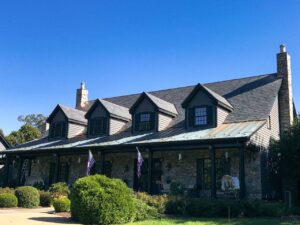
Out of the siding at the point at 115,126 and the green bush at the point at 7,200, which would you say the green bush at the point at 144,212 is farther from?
the siding at the point at 115,126

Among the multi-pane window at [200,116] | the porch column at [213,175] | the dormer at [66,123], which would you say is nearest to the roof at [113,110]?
the dormer at [66,123]

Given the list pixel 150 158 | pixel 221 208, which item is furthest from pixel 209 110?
pixel 221 208

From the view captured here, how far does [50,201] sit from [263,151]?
12.0 meters

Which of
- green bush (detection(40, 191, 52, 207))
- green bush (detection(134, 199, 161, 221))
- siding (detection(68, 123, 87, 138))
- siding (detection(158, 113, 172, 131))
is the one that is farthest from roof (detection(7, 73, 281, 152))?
green bush (detection(134, 199, 161, 221))

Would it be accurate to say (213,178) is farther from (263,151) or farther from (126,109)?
(126,109)

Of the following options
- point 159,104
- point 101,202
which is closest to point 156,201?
point 101,202

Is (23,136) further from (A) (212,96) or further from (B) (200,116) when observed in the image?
(A) (212,96)

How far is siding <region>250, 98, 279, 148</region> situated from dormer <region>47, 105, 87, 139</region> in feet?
45.2

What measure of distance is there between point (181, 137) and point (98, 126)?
25.8ft

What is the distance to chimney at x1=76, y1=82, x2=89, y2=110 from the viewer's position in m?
33.3

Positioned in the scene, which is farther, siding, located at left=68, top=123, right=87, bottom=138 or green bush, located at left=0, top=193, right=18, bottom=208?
siding, located at left=68, top=123, right=87, bottom=138

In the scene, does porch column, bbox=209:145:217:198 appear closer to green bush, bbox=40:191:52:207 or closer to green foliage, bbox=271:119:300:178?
green foliage, bbox=271:119:300:178

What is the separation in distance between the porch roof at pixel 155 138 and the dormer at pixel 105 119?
0.69 meters

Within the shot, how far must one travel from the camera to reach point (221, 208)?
50.8ft
